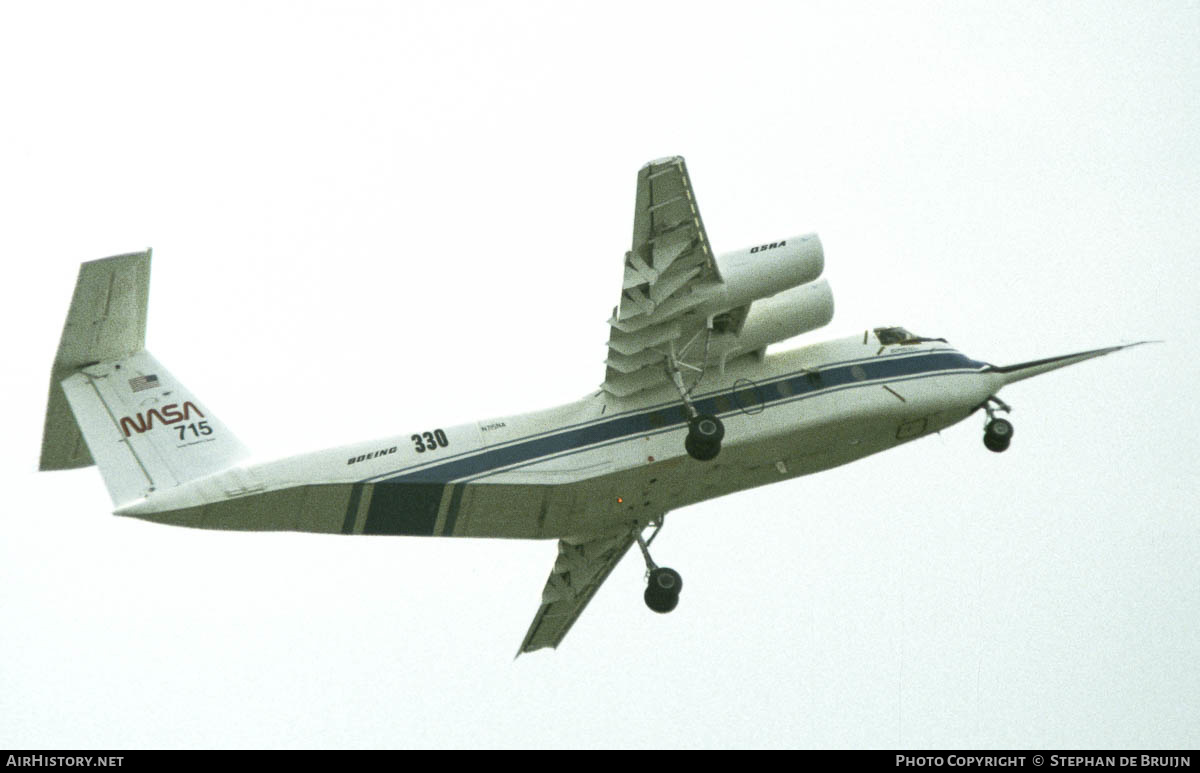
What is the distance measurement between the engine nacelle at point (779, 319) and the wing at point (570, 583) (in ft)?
9.89

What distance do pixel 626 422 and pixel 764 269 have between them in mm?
2389

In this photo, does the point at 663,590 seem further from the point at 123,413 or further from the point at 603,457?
the point at 123,413

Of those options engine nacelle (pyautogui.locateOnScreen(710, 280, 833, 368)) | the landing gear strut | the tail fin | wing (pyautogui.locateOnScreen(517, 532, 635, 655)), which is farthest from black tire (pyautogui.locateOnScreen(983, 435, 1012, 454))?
the tail fin

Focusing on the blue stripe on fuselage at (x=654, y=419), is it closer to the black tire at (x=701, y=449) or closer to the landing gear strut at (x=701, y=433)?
the landing gear strut at (x=701, y=433)

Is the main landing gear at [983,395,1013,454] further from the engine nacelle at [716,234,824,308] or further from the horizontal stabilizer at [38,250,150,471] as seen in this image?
the horizontal stabilizer at [38,250,150,471]

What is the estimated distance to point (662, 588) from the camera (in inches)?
851

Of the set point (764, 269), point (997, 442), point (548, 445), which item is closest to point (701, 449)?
point (548, 445)

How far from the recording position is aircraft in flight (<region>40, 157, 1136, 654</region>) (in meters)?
19.0

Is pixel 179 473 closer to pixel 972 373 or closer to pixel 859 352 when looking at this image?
pixel 859 352

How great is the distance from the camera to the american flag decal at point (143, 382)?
1931 centimetres

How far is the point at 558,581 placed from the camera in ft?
76.3
